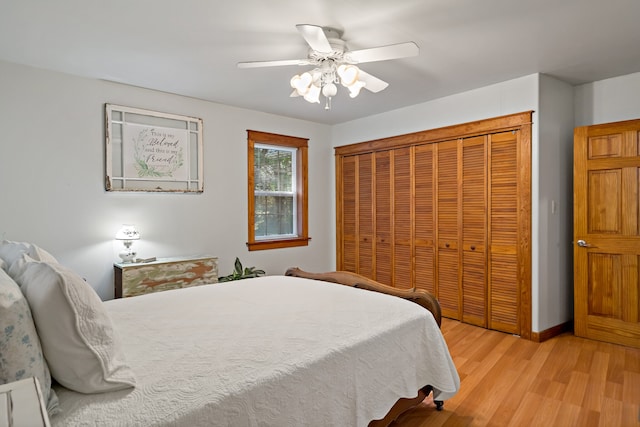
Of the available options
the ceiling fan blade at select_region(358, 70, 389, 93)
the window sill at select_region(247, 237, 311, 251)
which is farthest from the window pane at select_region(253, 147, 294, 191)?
the ceiling fan blade at select_region(358, 70, 389, 93)

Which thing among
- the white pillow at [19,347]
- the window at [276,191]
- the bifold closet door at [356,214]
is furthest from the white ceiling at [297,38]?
the white pillow at [19,347]

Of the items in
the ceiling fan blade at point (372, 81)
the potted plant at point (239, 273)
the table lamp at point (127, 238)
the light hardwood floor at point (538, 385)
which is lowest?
the light hardwood floor at point (538, 385)

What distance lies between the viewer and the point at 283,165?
5.01 m

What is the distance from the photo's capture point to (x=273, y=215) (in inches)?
193

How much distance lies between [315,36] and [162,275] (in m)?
2.55

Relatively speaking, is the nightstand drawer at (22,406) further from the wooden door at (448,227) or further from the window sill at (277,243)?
the wooden door at (448,227)

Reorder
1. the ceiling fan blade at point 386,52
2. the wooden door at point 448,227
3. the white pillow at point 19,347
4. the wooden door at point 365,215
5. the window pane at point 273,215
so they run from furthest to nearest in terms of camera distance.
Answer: the wooden door at point 365,215 < the window pane at point 273,215 < the wooden door at point 448,227 < the ceiling fan blade at point 386,52 < the white pillow at point 19,347

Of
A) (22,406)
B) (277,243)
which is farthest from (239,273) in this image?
(22,406)

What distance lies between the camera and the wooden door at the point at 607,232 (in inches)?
125

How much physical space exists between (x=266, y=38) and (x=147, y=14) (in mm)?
766

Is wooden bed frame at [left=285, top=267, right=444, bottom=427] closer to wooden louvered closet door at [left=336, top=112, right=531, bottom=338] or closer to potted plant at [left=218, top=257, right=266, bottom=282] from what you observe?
potted plant at [left=218, top=257, right=266, bottom=282]

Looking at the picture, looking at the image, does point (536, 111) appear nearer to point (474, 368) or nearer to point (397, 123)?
point (397, 123)

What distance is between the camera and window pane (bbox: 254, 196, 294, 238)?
4.75 m

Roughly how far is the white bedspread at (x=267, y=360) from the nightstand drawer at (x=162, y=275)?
1120 millimetres
